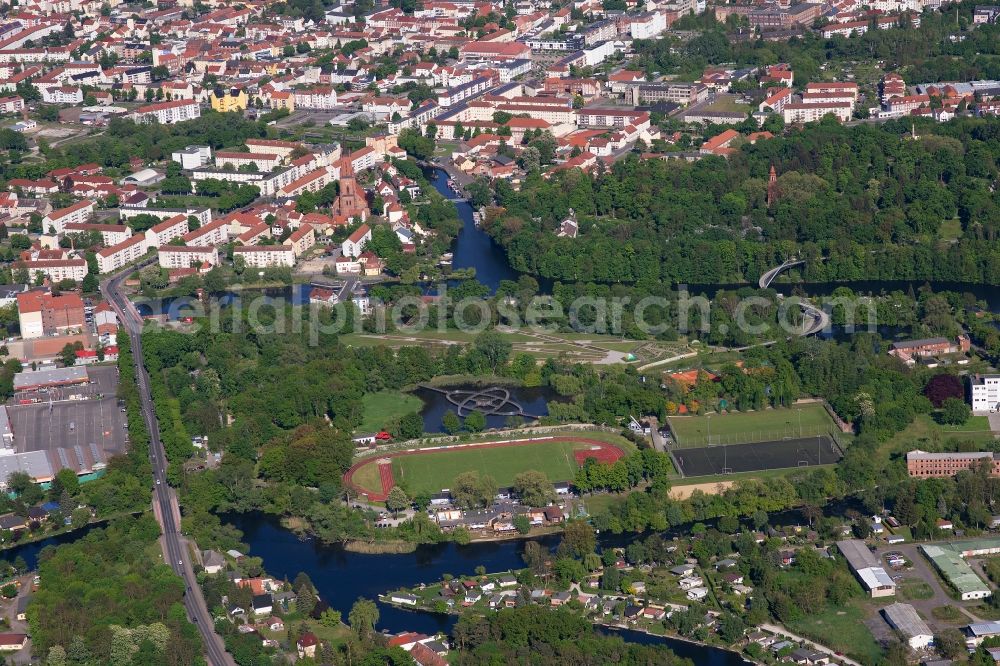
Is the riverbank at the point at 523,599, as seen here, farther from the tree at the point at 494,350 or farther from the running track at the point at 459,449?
the tree at the point at 494,350

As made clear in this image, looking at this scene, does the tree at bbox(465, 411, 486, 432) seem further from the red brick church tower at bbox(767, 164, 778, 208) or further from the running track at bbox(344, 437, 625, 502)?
the red brick church tower at bbox(767, 164, 778, 208)

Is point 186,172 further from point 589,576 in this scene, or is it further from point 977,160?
point 589,576

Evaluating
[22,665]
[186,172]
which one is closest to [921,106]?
[186,172]

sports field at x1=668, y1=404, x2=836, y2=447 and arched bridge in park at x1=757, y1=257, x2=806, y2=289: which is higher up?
arched bridge in park at x1=757, y1=257, x2=806, y2=289

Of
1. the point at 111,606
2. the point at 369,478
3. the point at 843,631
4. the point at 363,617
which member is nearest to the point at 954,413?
the point at 843,631

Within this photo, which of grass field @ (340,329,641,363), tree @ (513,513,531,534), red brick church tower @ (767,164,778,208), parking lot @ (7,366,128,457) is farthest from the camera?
red brick church tower @ (767,164,778,208)

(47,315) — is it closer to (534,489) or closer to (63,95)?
(534,489)

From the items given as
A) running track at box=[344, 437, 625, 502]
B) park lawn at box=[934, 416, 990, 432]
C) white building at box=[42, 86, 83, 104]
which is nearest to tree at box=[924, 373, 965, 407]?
park lawn at box=[934, 416, 990, 432]
